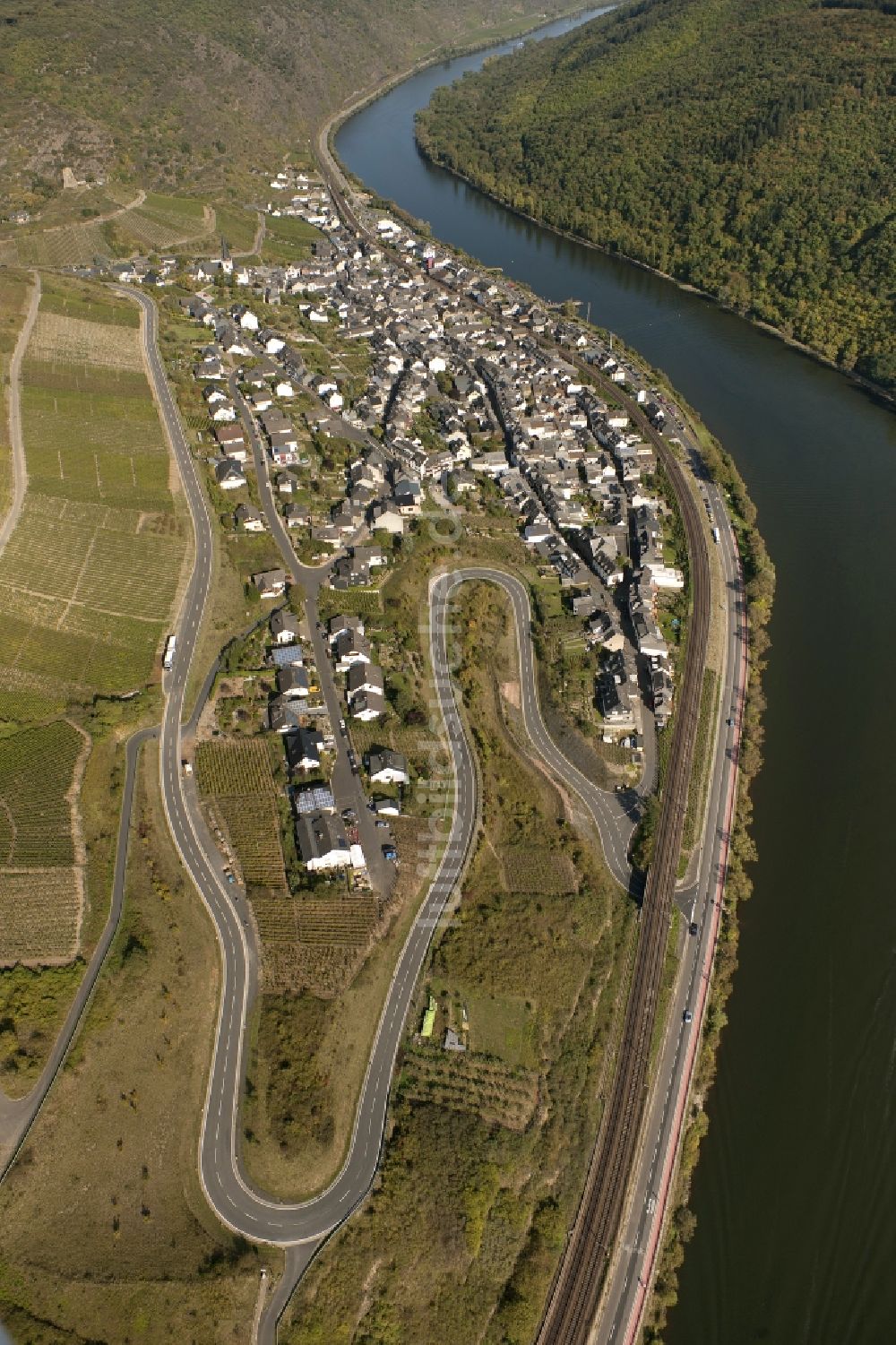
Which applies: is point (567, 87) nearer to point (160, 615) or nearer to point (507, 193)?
point (507, 193)

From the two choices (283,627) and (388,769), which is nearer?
(388,769)

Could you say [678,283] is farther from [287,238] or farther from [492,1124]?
[492,1124]

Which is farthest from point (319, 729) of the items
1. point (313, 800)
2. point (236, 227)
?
point (236, 227)

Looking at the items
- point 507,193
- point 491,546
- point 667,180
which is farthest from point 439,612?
point 507,193

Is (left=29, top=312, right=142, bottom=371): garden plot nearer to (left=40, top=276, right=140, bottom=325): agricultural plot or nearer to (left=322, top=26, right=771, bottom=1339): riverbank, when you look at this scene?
(left=40, top=276, right=140, bottom=325): agricultural plot

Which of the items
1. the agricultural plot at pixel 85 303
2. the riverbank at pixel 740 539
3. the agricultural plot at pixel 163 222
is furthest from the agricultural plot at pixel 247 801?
the agricultural plot at pixel 163 222
